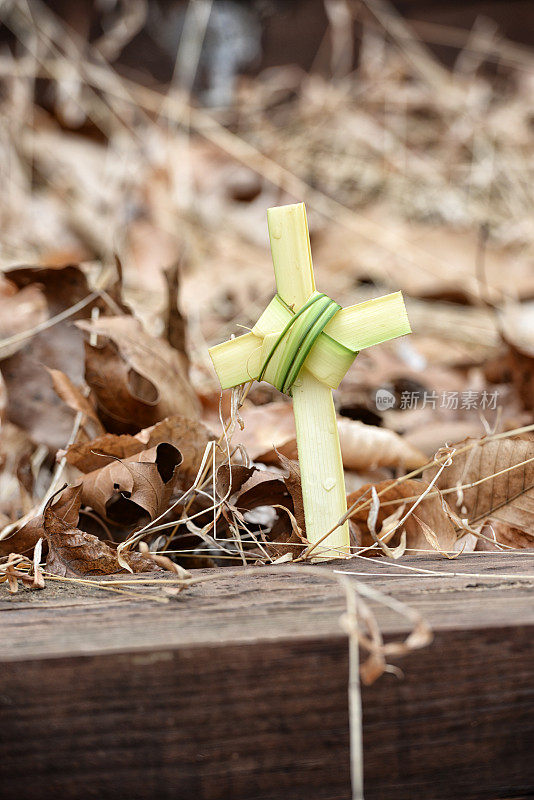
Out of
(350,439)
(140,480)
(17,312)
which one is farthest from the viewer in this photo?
(17,312)

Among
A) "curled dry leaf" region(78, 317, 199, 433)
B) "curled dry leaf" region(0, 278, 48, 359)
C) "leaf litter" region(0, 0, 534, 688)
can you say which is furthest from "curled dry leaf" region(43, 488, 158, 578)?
"curled dry leaf" region(0, 278, 48, 359)

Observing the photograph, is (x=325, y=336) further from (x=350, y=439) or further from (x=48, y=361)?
(x=48, y=361)

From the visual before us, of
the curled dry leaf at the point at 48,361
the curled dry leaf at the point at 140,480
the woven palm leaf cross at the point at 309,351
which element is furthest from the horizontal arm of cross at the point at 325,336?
the curled dry leaf at the point at 48,361

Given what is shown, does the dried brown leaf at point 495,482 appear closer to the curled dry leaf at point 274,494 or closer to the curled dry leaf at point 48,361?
the curled dry leaf at point 274,494

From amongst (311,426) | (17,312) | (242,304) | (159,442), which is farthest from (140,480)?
(242,304)

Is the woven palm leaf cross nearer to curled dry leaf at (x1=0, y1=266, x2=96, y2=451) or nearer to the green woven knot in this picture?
the green woven knot

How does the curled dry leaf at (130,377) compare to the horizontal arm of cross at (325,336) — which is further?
the curled dry leaf at (130,377)
